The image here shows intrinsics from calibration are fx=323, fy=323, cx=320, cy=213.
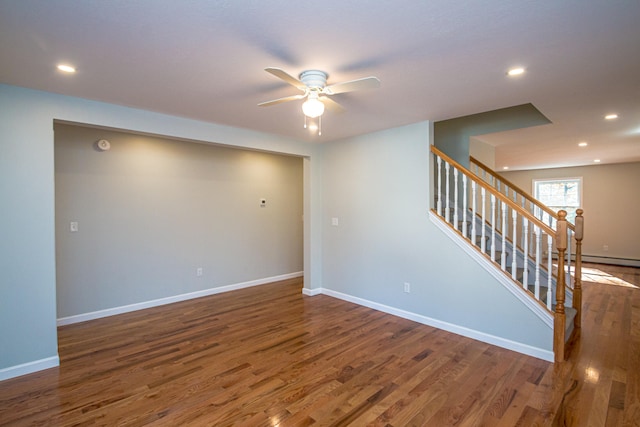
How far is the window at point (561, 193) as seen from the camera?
8.10 meters

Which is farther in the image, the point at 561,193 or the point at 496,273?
the point at 561,193

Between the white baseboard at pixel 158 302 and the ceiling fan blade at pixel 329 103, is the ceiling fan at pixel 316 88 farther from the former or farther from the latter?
the white baseboard at pixel 158 302

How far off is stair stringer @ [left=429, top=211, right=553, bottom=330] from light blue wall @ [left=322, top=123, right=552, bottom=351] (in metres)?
0.05

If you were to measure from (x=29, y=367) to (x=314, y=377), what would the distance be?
241 cm

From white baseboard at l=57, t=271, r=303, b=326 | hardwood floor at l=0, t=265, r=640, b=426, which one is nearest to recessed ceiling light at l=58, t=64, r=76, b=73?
hardwood floor at l=0, t=265, r=640, b=426

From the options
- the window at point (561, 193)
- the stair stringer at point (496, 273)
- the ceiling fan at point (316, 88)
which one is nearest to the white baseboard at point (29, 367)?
the ceiling fan at point (316, 88)

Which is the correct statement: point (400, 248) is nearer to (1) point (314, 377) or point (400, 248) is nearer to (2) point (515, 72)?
(1) point (314, 377)

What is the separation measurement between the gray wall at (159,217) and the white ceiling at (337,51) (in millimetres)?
1270

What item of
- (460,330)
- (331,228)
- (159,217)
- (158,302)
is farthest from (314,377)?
(159,217)

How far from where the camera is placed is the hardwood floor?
2161 millimetres

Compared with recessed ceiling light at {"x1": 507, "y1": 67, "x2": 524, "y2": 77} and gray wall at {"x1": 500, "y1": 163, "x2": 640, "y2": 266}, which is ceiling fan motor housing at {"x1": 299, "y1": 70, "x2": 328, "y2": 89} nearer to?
recessed ceiling light at {"x1": 507, "y1": 67, "x2": 524, "y2": 77}

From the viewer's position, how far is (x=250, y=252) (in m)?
5.52

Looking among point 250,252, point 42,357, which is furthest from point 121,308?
point 250,252

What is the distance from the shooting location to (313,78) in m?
2.36
